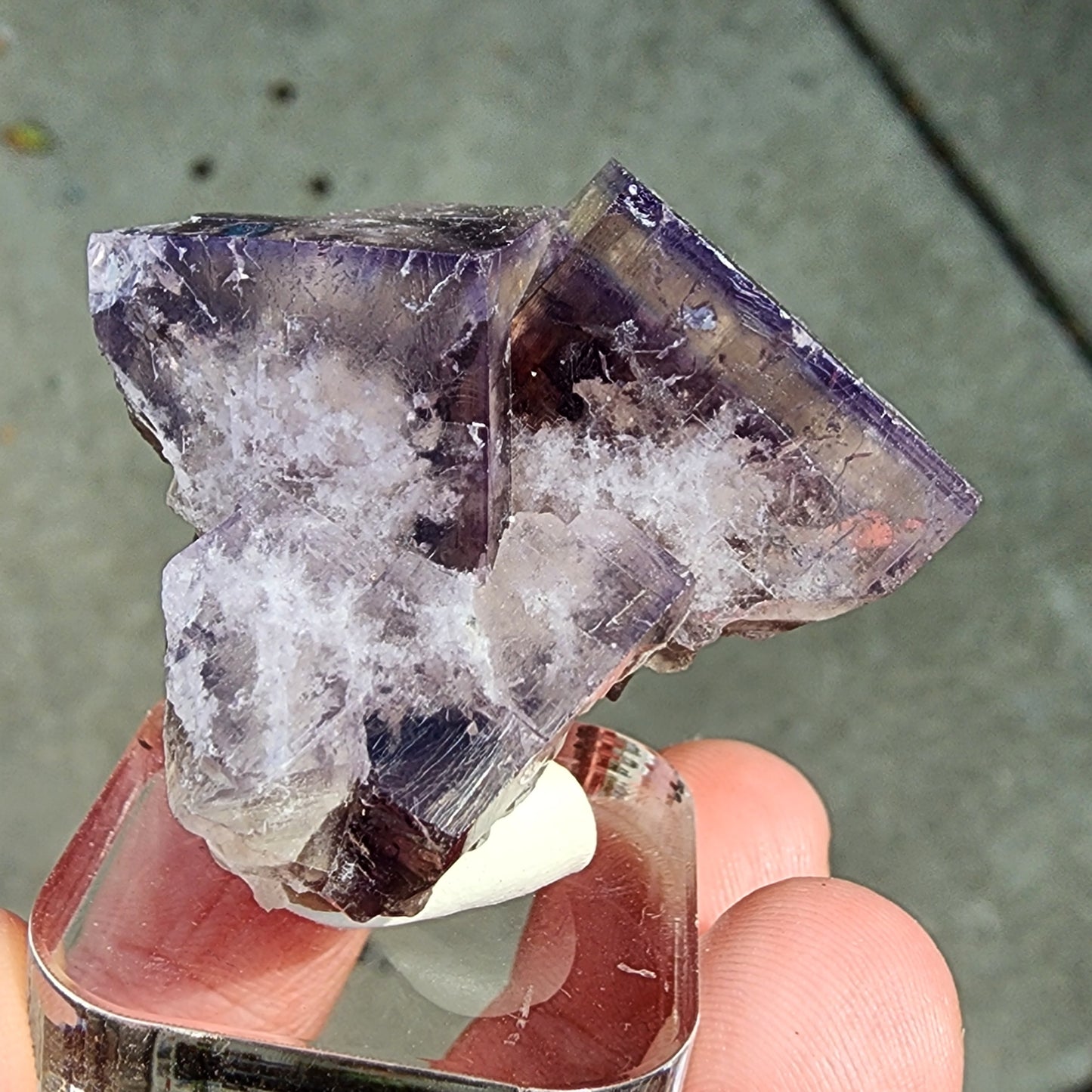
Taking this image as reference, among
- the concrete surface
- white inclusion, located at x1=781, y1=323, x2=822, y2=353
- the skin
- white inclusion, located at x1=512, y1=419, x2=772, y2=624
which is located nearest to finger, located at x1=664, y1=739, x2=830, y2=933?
the skin

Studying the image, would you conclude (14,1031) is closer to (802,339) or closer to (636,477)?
(636,477)

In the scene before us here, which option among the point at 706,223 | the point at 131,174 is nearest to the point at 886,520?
the point at 706,223

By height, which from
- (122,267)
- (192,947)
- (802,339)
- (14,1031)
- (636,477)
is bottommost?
(14,1031)

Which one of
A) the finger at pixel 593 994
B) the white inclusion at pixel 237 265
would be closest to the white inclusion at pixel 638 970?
the finger at pixel 593 994

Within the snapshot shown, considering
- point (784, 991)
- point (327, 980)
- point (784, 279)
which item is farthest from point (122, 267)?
point (784, 279)

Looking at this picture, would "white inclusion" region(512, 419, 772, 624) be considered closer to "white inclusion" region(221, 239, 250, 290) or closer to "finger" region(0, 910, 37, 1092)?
"white inclusion" region(221, 239, 250, 290)

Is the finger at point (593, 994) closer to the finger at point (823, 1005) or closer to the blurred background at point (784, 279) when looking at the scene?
the finger at point (823, 1005)
